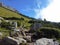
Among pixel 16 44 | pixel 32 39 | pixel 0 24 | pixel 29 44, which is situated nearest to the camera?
pixel 16 44

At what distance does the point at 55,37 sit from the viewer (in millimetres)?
30578

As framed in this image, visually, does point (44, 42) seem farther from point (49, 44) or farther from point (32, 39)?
point (32, 39)

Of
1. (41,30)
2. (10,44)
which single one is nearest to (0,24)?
(41,30)

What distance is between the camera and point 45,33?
30.8 m

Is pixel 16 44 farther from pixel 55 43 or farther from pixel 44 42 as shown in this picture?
pixel 55 43

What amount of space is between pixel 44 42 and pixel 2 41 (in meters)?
5.70

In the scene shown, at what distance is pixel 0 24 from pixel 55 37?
58.0ft

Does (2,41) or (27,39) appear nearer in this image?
(2,41)

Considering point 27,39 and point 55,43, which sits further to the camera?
point 27,39

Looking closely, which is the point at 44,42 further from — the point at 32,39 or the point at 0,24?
the point at 0,24

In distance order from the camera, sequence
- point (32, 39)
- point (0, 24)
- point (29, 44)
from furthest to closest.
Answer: point (0, 24) → point (32, 39) → point (29, 44)

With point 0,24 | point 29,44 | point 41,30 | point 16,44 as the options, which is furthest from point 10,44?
point 0,24

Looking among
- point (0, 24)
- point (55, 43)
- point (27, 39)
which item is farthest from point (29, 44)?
point (0, 24)

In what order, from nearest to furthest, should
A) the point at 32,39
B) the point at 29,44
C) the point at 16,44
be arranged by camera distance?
the point at 16,44 → the point at 29,44 → the point at 32,39
